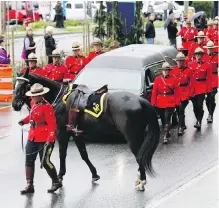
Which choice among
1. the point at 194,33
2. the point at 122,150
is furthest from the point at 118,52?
the point at 194,33

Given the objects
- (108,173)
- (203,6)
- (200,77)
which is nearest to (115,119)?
(108,173)

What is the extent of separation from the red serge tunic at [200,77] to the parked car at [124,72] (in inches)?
32.4

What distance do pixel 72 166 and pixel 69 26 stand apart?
3596cm

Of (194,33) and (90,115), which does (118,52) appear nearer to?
(90,115)

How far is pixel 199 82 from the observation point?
55.8ft

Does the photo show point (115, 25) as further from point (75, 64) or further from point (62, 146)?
point (62, 146)

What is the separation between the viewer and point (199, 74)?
17109 millimetres

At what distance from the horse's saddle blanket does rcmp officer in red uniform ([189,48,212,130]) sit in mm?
4875

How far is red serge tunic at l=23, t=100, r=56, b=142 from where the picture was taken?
11430 mm

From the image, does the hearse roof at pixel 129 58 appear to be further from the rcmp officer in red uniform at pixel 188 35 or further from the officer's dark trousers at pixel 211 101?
the rcmp officer in red uniform at pixel 188 35

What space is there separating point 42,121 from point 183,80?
5614mm

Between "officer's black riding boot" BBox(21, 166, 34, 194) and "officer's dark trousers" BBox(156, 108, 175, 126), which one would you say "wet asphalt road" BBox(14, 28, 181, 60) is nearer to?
"officer's dark trousers" BBox(156, 108, 175, 126)

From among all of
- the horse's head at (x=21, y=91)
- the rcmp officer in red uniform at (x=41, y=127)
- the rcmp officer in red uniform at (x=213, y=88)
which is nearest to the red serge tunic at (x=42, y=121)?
the rcmp officer in red uniform at (x=41, y=127)

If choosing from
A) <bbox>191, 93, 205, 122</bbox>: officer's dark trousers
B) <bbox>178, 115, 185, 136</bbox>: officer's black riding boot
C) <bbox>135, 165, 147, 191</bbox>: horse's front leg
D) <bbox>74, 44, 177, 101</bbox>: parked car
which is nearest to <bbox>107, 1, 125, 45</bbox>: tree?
<bbox>74, 44, 177, 101</bbox>: parked car
